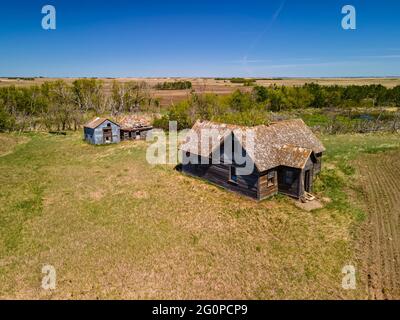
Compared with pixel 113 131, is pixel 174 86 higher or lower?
higher

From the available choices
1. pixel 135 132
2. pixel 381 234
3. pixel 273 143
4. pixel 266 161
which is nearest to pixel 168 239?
pixel 266 161

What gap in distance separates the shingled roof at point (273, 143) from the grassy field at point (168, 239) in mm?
2487

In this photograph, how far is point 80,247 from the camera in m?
15.8

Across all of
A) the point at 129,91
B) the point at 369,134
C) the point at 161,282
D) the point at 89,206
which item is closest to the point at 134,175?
the point at 89,206

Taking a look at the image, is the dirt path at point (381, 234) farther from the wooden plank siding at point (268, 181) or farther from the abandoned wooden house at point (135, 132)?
the abandoned wooden house at point (135, 132)

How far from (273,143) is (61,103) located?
49.8m

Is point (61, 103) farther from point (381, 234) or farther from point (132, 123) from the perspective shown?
point (381, 234)

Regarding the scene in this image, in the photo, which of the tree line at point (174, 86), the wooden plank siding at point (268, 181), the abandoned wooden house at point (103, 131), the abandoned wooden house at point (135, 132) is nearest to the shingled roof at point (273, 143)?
the wooden plank siding at point (268, 181)

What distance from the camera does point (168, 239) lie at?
16.3 metres

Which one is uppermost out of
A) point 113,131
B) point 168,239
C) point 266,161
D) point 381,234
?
point 113,131

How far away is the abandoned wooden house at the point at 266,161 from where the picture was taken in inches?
795

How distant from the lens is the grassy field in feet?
42.0

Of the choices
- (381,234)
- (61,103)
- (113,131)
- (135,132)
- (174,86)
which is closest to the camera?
(381,234)

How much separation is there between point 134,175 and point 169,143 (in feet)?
42.8
